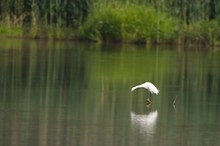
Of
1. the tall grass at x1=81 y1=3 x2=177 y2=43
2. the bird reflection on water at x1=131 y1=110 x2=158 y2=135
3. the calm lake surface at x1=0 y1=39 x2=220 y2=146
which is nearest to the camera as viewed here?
the calm lake surface at x1=0 y1=39 x2=220 y2=146

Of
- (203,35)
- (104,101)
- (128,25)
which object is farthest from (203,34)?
(104,101)

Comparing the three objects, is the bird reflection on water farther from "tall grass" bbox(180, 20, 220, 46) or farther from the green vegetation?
"tall grass" bbox(180, 20, 220, 46)

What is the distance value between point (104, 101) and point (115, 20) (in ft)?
73.8

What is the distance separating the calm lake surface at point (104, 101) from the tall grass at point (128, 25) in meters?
9.25

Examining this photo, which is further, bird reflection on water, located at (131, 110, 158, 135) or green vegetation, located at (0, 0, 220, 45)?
green vegetation, located at (0, 0, 220, 45)

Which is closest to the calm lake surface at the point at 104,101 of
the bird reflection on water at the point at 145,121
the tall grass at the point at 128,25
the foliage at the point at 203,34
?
the bird reflection on water at the point at 145,121

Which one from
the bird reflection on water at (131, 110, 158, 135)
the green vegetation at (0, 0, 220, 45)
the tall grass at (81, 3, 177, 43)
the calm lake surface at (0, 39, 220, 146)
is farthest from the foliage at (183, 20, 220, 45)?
the bird reflection on water at (131, 110, 158, 135)

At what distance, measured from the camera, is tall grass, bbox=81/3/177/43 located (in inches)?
1506

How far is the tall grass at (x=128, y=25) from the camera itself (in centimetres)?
3825

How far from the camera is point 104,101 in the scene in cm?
1634

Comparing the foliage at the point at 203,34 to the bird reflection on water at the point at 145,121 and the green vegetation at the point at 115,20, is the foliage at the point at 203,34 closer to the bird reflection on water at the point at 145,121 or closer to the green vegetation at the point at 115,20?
the green vegetation at the point at 115,20

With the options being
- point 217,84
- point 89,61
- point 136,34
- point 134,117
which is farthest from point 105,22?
point 134,117

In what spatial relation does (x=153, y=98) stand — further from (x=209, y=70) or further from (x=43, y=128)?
(x=209, y=70)

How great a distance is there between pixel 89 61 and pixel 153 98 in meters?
9.13
